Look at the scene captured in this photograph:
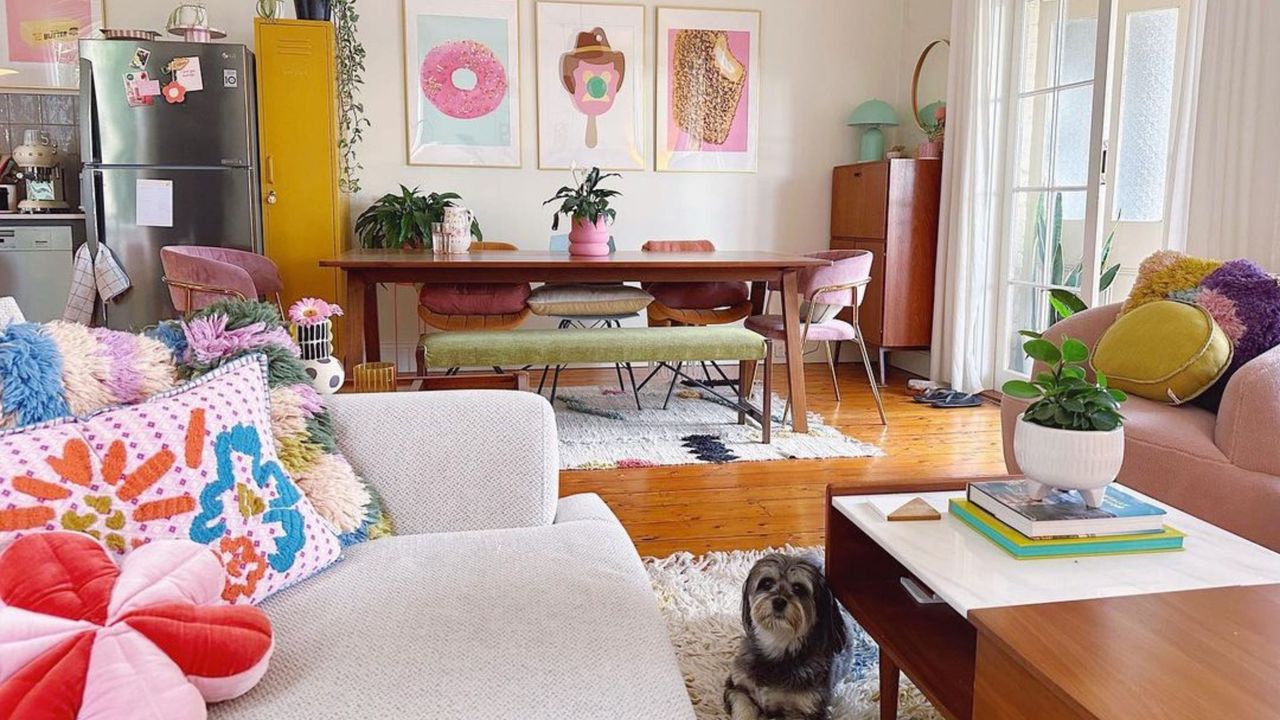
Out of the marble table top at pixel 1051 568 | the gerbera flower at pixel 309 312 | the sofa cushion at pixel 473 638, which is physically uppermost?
the gerbera flower at pixel 309 312

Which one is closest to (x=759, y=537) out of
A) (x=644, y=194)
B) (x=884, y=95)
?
(x=644, y=194)

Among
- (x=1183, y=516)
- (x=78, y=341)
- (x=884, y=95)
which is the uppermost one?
(x=884, y=95)

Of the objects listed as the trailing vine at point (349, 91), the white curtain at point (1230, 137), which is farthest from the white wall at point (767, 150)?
the white curtain at point (1230, 137)

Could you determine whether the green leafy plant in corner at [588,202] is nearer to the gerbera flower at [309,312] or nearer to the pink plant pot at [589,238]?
the pink plant pot at [589,238]

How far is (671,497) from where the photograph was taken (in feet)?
10.5

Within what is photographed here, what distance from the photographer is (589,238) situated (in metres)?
4.20

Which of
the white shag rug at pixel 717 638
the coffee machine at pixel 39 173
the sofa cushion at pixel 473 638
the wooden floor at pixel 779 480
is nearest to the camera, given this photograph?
the sofa cushion at pixel 473 638

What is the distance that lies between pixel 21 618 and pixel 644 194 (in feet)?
16.2

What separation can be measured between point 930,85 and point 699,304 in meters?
2.10

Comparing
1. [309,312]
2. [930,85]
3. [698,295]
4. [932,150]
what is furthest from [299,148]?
[930,85]

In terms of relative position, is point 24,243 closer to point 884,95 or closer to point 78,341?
point 78,341

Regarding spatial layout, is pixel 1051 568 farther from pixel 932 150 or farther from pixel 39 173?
pixel 39 173

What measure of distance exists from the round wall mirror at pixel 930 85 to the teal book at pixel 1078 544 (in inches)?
165

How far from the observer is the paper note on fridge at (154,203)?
474cm
